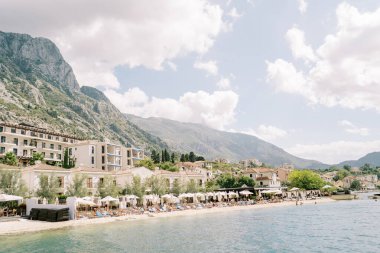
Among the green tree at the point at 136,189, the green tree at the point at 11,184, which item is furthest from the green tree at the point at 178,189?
the green tree at the point at 11,184

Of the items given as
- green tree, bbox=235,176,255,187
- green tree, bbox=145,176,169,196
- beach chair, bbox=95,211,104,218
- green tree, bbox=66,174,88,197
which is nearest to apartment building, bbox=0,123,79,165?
green tree, bbox=145,176,169,196

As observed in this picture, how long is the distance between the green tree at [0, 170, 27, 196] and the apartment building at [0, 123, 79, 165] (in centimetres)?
4306

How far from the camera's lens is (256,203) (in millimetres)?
74875

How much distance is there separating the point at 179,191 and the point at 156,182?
731 cm

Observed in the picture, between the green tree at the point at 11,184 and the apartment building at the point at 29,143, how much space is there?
43.1 meters

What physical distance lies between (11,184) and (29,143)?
174 ft

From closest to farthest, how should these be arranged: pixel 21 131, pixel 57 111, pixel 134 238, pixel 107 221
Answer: pixel 134 238, pixel 107 221, pixel 21 131, pixel 57 111

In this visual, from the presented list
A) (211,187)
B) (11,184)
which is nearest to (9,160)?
(11,184)

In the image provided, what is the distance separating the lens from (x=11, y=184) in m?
44.9

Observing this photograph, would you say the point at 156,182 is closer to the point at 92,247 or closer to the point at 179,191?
the point at 179,191

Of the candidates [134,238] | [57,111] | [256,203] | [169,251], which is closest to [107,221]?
[134,238]

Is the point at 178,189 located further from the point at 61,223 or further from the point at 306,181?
the point at 306,181

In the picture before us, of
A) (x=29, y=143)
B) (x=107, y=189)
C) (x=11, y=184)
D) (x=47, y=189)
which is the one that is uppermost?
(x=29, y=143)

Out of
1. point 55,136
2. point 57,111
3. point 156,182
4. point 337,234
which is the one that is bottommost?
point 337,234
